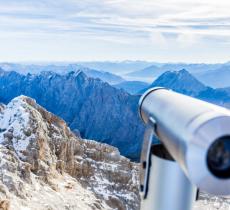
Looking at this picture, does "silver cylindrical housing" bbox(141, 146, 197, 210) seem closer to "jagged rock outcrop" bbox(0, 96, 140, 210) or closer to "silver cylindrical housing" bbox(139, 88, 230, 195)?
"silver cylindrical housing" bbox(139, 88, 230, 195)

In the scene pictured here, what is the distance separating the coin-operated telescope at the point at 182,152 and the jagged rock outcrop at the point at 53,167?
2273 inches

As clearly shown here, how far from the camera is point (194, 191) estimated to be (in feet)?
17.9

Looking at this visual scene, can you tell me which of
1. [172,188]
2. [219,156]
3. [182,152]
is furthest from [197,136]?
[172,188]

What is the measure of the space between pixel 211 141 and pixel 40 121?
98301 mm

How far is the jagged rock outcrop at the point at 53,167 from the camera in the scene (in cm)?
7712

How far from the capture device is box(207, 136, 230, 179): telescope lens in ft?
14.8

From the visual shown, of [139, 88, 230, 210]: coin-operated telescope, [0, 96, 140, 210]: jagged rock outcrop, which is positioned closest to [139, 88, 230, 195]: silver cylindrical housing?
[139, 88, 230, 210]: coin-operated telescope

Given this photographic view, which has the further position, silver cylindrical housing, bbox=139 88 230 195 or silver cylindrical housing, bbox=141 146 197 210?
silver cylindrical housing, bbox=141 146 197 210

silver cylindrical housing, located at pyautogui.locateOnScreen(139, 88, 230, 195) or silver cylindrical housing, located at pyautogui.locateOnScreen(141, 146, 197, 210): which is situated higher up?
silver cylindrical housing, located at pyautogui.locateOnScreen(139, 88, 230, 195)

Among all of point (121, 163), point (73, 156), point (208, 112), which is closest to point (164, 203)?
point (208, 112)

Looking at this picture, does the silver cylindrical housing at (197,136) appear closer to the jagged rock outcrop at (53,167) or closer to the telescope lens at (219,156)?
the telescope lens at (219,156)

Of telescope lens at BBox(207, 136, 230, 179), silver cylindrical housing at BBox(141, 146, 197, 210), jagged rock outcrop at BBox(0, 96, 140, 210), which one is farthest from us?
jagged rock outcrop at BBox(0, 96, 140, 210)

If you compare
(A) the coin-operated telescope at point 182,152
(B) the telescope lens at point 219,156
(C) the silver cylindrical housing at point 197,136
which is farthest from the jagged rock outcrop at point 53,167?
(B) the telescope lens at point 219,156

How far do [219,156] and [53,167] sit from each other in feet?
311
